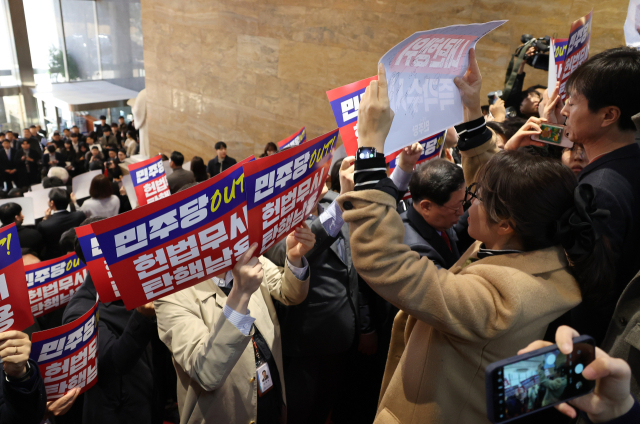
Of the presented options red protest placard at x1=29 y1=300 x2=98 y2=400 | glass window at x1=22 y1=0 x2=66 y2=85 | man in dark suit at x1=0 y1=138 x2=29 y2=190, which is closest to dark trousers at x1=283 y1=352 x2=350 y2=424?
red protest placard at x1=29 y1=300 x2=98 y2=400

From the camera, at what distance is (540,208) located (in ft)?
3.73

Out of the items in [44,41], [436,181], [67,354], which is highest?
[436,181]

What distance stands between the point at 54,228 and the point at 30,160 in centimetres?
783

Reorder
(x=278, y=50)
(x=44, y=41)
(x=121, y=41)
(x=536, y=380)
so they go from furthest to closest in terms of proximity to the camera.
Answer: (x=44, y=41)
(x=121, y=41)
(x=278, y=50)
(x=536, y=380)

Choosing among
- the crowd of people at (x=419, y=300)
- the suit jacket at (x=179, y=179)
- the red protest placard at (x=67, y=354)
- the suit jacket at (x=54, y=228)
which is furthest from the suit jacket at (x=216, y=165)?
the red protest placard at (x=67, y=354)

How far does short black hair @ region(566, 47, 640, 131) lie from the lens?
5.05 feet

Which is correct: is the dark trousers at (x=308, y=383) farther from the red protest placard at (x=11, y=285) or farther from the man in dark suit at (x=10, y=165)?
the man in dark suit at (x=10, y=165)

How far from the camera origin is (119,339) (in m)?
1.99

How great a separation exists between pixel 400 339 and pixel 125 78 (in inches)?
767

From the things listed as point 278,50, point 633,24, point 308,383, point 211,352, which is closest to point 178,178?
point 278,50

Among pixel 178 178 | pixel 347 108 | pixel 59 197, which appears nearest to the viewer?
pixel 347 108

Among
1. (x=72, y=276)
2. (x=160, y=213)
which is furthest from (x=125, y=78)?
(x=160, y=213)

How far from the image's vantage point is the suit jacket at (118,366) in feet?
6.44

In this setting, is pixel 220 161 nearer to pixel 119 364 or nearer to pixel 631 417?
pixel 119 364
